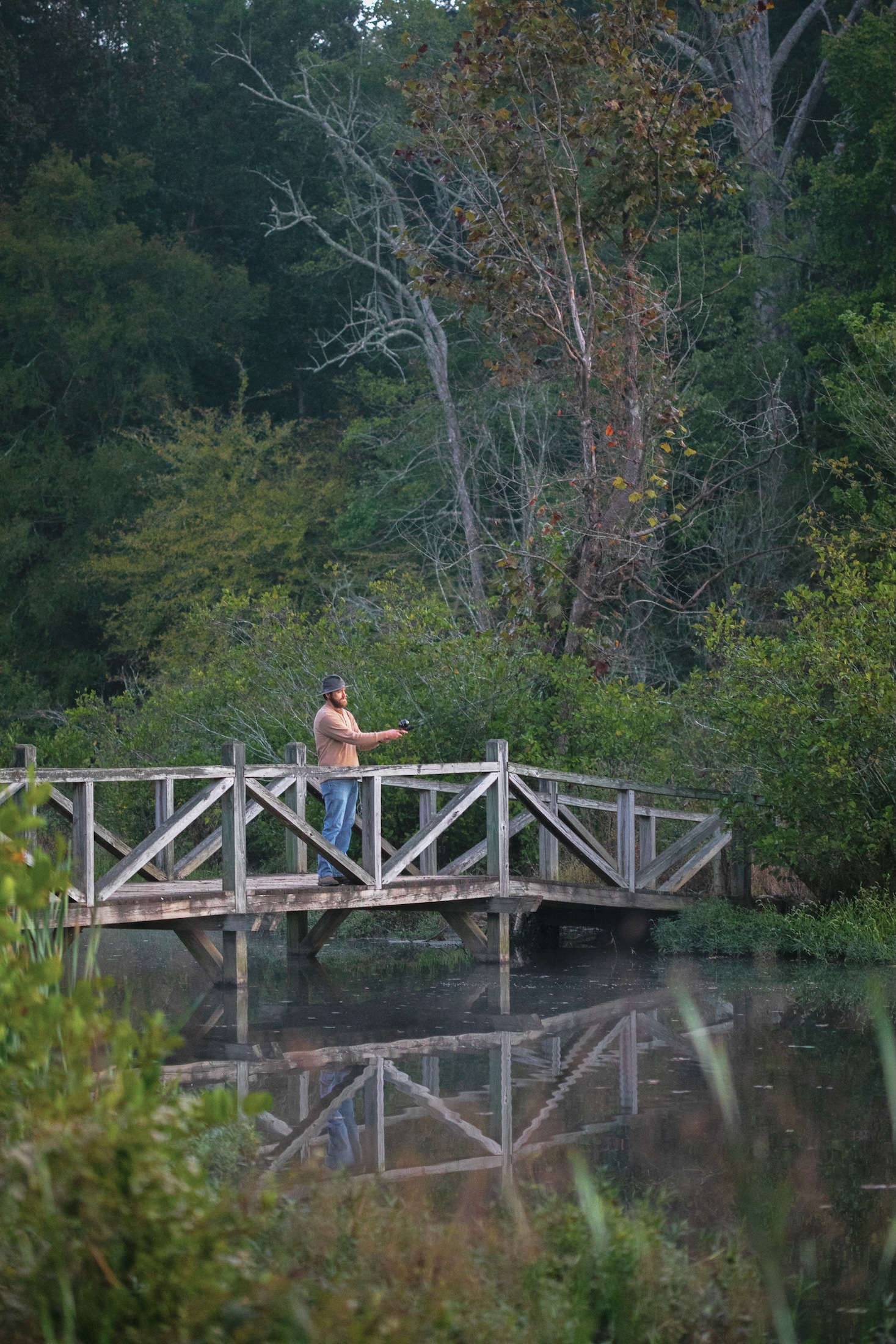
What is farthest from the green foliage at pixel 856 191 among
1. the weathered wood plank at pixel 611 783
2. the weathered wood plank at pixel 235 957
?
the weathered wood plank at pixel 235 957

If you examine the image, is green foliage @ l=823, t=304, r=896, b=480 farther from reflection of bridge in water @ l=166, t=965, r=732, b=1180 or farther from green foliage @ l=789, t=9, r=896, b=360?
reflection of bridge in water @ l=166, t=965, r=732, b=1180

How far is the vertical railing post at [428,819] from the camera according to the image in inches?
565

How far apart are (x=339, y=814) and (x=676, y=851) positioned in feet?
11.5

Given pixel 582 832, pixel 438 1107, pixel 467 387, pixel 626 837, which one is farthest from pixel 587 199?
pixel 438 1107

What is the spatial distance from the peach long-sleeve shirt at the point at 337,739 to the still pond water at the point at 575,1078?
174 cm

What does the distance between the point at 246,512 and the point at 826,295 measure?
12.2m

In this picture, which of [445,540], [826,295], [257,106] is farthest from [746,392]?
[257,106]

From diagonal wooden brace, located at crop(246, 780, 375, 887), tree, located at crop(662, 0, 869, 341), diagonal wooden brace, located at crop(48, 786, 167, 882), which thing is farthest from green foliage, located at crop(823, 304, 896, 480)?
diagonal wooden brace, located at crop(48, 786, 167, 882)

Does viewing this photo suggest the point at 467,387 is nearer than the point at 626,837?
No

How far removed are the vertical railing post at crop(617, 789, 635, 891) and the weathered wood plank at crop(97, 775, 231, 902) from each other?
165 inches

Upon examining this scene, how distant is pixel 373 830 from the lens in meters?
12.4

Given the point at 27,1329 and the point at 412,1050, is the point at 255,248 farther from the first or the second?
the point at 27,1329

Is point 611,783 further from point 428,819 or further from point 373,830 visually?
point 373,830

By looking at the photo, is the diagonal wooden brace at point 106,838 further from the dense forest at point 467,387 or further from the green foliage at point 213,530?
the green foliage at point 213,530
